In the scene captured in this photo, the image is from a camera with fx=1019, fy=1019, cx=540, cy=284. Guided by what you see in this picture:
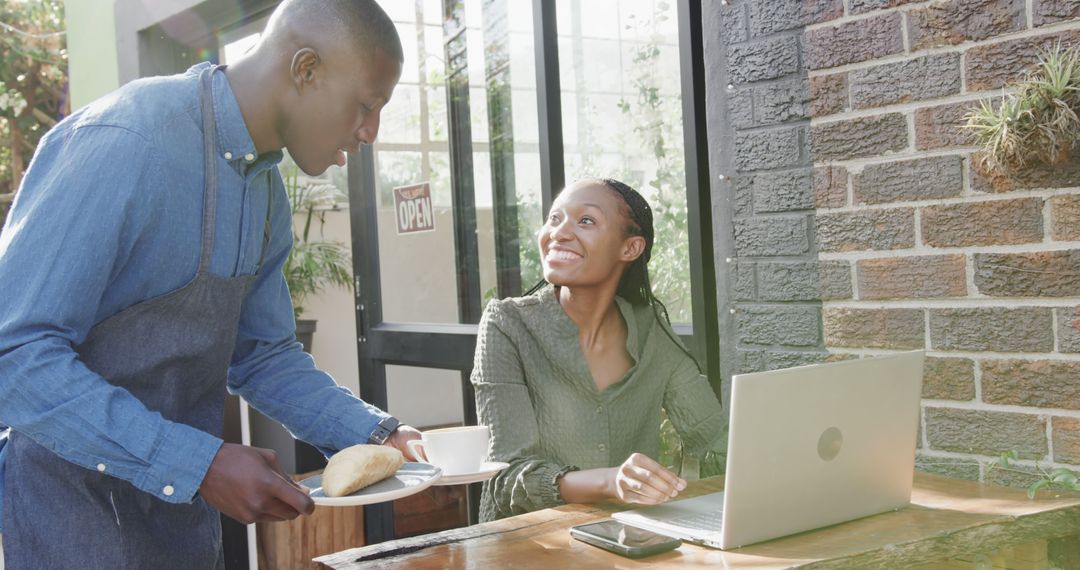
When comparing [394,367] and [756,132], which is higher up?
[756,132]

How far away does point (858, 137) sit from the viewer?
211 cm

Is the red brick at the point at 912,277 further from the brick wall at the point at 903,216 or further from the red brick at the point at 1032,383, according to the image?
the red brick at the point at 1032,383

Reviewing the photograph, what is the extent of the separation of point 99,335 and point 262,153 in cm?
36

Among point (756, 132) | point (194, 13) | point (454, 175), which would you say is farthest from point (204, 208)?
point (194, 13)

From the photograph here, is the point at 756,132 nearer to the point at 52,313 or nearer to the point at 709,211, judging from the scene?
the point at 709,211

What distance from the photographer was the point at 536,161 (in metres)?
3.20

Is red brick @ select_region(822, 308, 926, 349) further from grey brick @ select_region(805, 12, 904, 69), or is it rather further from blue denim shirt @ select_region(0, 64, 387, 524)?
blue denim shirt @ select_region(0, 64, 387, 524)

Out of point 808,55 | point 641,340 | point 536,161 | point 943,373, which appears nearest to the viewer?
point 943,373

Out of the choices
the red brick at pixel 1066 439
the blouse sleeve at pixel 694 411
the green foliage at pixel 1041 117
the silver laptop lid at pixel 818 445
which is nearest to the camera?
the silver laptop lid at pixel 818 445

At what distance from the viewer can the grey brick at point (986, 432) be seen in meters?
1.91

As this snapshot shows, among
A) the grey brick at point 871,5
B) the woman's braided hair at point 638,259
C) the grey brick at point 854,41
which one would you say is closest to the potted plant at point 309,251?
the woman's braided hair at point 638,259

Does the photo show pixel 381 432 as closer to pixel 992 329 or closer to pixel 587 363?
pixel 587 363

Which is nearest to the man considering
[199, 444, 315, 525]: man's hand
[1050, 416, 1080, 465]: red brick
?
[199, 444, 315, 525]: man's hand

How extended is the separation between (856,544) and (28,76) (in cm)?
1027
